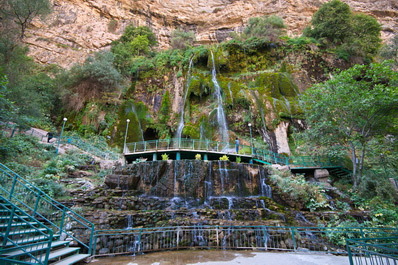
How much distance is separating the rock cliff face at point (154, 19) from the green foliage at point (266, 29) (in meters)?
8.70

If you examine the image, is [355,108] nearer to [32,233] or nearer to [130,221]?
[130,221]

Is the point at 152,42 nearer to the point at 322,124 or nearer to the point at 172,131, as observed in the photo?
the point at 172,131

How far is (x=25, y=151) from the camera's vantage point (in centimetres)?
1462

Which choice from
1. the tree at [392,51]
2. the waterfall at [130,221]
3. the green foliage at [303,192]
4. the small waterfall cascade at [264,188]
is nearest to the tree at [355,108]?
the green foliage at [303,192]

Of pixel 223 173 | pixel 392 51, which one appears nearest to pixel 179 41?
pixel 223 173

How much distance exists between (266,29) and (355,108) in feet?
71.8

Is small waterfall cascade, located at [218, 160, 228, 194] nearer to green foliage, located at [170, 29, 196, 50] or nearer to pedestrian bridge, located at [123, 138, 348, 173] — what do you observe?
pedestrian bridge, located at [123, 138, 348, 173]

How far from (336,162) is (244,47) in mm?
19685

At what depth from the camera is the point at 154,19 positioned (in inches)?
1626

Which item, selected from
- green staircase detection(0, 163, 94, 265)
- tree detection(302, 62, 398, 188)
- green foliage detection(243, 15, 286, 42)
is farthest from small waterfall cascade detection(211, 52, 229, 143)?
green staircase detection(0, 163, 94, 265)

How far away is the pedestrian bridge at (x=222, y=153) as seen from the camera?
17906mm

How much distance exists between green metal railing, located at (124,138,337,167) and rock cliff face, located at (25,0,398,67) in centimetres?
2259

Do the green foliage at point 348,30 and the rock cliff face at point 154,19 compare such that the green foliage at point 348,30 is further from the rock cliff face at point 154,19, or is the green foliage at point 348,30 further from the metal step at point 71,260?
the metal step at point 71,260

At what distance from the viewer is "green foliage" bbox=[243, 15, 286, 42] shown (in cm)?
3106
